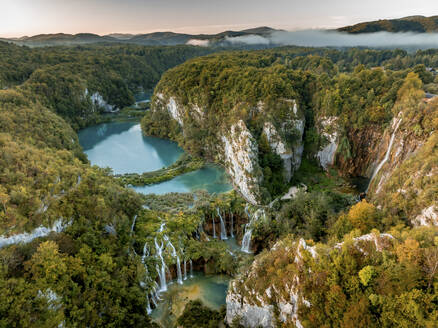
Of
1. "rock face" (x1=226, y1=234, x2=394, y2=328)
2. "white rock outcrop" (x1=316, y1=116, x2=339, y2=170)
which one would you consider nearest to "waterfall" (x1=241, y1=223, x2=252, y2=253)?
"rock face" (x1=226, y1=234, x2=394, y2=328)

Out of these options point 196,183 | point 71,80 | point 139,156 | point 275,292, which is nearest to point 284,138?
point 196,183

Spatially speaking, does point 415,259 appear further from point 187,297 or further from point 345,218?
point 187,297

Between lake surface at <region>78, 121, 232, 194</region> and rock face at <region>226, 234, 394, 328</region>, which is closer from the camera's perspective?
rock face at <region>226, 234, 394, 328</region>

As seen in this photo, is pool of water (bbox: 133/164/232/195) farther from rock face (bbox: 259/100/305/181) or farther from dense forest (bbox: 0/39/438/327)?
rock face (bbox: 259/100/305/181)

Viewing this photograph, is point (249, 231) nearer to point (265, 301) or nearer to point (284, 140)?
point (265, 301)

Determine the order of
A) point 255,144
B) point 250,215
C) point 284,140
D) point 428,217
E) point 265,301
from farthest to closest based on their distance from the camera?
point 284,140 → point 255,144 → point 250,215 → point 428,217 → point 265,301

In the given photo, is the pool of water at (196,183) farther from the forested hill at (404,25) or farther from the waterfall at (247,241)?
the forested hill at (404,25)
